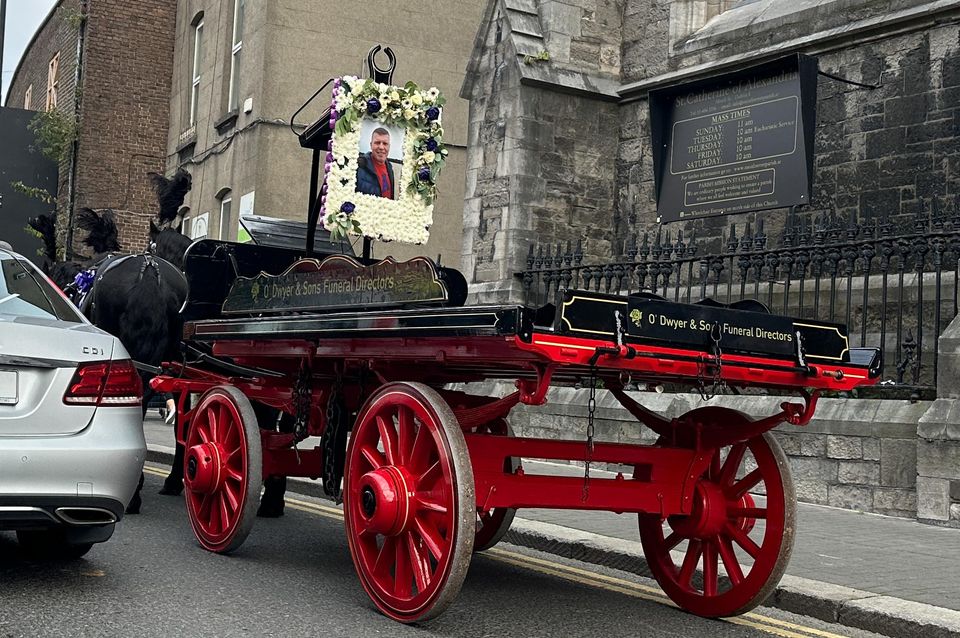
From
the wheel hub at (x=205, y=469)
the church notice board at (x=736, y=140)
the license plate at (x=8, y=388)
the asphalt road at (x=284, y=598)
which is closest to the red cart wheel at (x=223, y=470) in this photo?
the wheel hub at (x=205, y=469)

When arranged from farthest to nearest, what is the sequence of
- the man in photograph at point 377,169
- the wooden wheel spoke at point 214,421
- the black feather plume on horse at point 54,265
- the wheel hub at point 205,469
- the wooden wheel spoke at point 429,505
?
the black feather plume on horse at point 54,265
the man in photograph at point 377,169
the wooden wheel spoke at point 214,421
the wheel hub at point 205,469
the wooden wheel spoke at point 429,505

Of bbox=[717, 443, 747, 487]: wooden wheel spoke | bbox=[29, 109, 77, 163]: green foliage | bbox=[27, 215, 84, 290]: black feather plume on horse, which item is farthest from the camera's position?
bbox=[29, 109, 77, 163]: green foliage

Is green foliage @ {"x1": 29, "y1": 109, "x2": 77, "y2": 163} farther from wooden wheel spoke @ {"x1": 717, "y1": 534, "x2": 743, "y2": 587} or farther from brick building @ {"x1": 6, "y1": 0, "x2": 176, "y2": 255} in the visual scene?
wooden wheel spoke @ {"x1": 717, "y1": 534, "x2": 743, "y2": 587}

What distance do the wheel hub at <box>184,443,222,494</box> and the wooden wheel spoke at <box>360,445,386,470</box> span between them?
1.44 meters

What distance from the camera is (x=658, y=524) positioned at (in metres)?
6.24

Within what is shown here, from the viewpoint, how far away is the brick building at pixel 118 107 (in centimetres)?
2512

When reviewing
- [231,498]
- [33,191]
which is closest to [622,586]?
[231,498]

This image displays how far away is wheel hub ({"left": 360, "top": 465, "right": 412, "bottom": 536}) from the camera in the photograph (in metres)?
5.05

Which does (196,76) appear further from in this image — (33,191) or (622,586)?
(622,586)

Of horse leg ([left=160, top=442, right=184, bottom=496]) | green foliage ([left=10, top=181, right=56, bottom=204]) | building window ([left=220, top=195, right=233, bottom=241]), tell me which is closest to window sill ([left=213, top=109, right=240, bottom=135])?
building window ([left=220, top=195, right=233, bottom=241])

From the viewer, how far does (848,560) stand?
23.3 ft

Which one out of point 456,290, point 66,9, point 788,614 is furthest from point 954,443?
point 66,9

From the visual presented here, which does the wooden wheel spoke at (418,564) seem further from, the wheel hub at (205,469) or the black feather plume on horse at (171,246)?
the black feather plume on horse at (171,246)

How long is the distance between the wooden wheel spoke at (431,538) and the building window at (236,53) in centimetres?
1803
